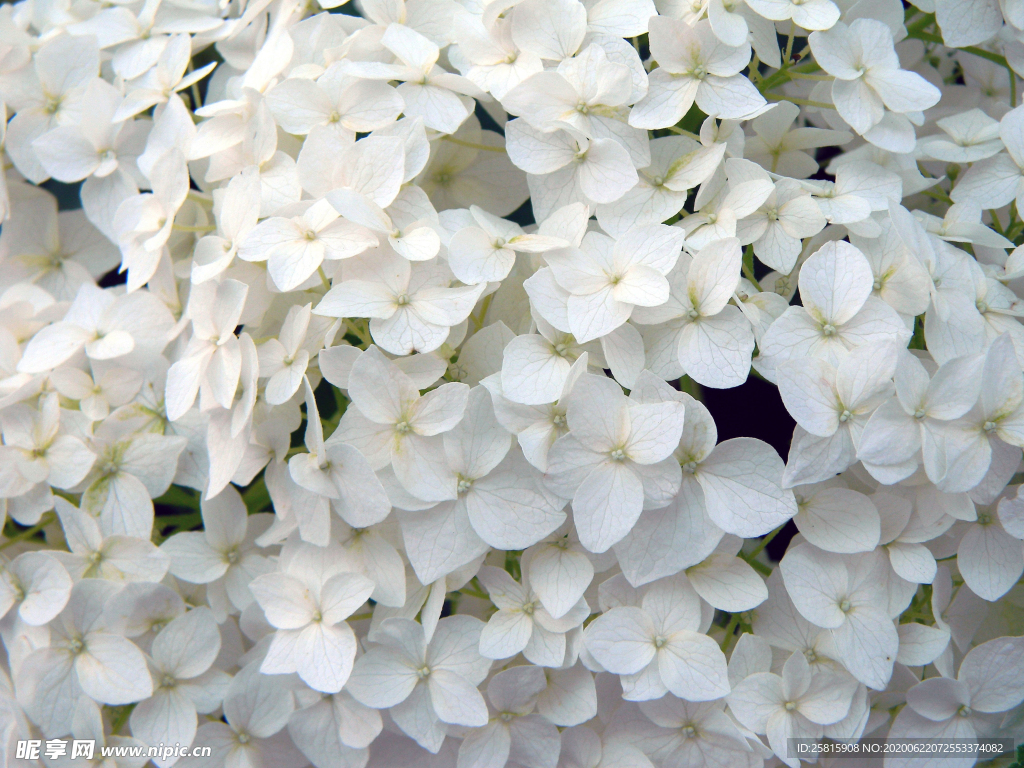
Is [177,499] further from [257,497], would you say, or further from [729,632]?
[729,632]

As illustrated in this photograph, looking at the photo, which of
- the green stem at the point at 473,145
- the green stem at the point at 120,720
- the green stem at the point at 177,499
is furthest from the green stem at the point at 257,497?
the green stem at the point at 473,145

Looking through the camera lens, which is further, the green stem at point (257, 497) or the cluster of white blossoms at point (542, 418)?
the green stem at point (257, 497)

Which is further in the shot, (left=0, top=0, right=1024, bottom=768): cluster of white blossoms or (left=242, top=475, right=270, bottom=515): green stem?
(left=242, top=475, right=270, bottom=515): green stem

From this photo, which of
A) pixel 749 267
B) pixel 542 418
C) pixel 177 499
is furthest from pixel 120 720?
pixel 749 267

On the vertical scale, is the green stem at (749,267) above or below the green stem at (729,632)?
above

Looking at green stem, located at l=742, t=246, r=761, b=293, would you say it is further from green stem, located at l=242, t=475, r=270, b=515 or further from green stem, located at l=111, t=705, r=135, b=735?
green stem, located at l=111, t=705, r=135, b=735

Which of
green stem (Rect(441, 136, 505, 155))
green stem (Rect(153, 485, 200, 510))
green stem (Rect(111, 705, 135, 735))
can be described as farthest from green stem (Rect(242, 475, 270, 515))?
green stem (Rect(441, 136, 505, 155))

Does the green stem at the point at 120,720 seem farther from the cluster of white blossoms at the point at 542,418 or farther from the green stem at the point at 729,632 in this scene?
the green stem at the point at 729,632

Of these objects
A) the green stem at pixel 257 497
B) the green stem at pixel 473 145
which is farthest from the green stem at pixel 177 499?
the green stem at pixel 473 145

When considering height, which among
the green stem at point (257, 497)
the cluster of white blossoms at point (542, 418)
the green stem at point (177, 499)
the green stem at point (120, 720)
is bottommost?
the green stem at point (120, 720)
